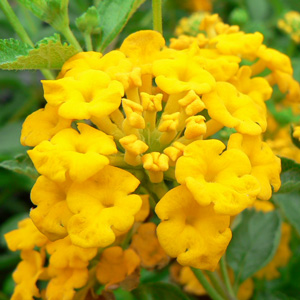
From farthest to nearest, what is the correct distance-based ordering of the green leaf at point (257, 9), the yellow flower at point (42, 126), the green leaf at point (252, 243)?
the green leaf at point (257, 9) → the green leaf at point (252, 243) → the yellow flower at point (42, 126)

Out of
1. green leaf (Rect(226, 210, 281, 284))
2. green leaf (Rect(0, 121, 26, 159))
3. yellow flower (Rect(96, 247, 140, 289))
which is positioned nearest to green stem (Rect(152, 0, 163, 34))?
yellow flower (Rect(96, 247, 140, 289))

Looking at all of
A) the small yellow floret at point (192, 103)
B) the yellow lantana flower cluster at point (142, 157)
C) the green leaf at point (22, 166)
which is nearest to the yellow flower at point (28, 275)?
the yellow lantana flower cluster at point (142, 157)

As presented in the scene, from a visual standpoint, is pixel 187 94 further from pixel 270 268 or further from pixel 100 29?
pixel 270 268

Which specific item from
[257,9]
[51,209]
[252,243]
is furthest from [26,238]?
[257,9]

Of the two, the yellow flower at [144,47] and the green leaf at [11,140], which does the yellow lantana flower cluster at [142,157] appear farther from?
the green leaf at [11,140]

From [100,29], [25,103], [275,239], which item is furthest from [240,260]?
[25,103]

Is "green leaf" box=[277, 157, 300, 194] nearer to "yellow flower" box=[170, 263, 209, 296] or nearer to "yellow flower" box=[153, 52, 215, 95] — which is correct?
"yellow flower" box=[153, 52, 215, 95]

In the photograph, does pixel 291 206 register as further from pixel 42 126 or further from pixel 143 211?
pixel 42 126
